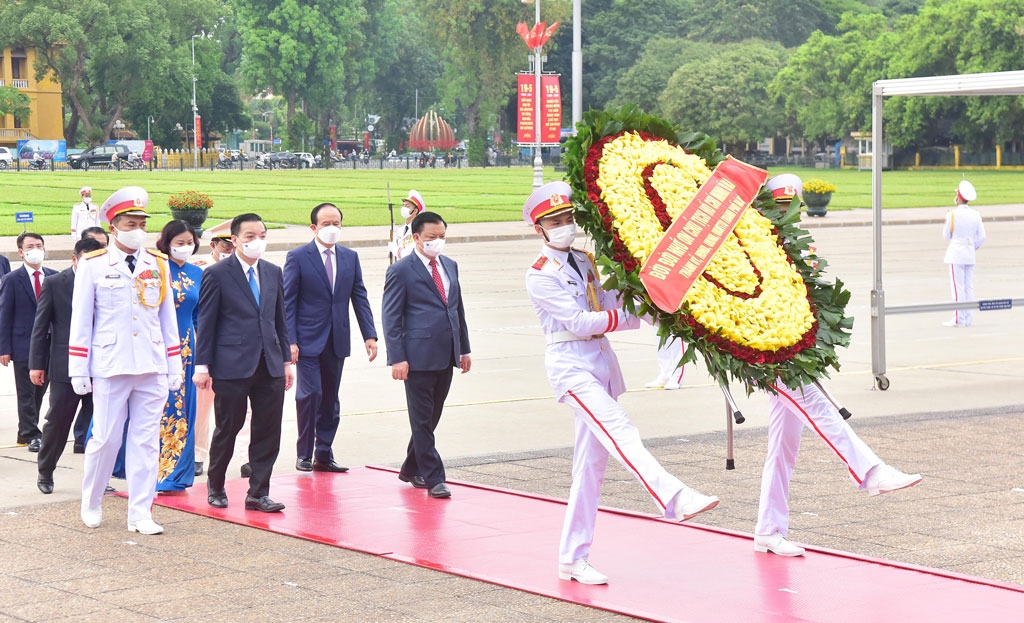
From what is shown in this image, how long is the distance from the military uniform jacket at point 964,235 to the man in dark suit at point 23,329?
39.9 feet

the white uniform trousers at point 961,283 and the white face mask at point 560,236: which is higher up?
the white face mask at point 560,236

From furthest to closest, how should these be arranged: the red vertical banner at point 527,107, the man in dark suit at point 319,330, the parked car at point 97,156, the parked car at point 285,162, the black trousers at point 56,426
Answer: the parked car at point 285,162 → the parked car at point 97,156 → the red vertical banner at point 527,107 → the man in dark suit at point 319,330 → the black trousers at point 56,426

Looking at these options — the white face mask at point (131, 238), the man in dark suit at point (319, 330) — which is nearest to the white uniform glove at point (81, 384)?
the white face mask at point (131, 238)

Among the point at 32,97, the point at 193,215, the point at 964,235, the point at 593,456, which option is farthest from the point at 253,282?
the point at 32,97

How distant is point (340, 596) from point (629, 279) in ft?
6.84

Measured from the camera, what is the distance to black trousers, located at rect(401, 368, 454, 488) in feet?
30.4

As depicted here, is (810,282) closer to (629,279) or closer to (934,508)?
(629,279)

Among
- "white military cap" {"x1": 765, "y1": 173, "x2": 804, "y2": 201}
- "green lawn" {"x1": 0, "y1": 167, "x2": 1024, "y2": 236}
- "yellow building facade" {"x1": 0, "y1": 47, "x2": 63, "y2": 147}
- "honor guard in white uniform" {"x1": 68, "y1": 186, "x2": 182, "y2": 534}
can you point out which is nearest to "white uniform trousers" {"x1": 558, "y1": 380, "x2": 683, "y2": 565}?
"white military cap" {"x1": 765, "y1": 173, "x2": 804, "y2": 201}

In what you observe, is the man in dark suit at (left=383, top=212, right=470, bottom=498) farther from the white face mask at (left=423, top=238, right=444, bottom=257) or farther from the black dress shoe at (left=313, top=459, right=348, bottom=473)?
the black dress shoe at (left=313, top=459, right=348, bottom=473)

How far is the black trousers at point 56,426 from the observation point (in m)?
9.49

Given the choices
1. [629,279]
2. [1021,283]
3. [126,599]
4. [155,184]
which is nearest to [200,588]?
[126,599]

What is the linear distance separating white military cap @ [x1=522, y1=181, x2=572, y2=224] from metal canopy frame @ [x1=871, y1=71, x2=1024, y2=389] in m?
6.90

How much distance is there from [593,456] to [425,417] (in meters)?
2.42

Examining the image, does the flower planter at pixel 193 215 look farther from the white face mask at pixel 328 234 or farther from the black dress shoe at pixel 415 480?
the black dress shoe at pixel 415 480
